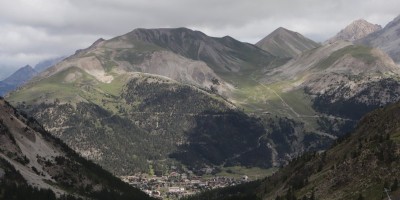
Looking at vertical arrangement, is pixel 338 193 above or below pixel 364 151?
below

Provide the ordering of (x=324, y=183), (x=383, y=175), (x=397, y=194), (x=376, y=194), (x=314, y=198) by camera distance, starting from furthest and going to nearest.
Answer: (x=324, y=183)
(x=314, y=198)
(x=383, y=175)
(x=376, y=194)
(x=397, y=194)

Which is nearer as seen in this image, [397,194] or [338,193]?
[397,194]

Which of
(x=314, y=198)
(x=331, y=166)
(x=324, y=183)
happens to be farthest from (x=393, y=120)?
(x=314, y=198)

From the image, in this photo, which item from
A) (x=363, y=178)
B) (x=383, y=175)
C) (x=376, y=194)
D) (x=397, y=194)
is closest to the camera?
(x=397, y=194)

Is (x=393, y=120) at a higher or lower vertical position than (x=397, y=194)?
higher

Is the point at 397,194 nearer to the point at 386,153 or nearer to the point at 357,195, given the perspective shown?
the point at 357,195

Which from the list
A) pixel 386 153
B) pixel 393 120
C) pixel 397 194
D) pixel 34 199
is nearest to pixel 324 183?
pixel 386 153

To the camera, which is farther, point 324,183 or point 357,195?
point 324,183

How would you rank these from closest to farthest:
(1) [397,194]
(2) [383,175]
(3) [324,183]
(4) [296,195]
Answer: (1) [397,194]
(2) [383,175]
(3) [324,183]
(4) [296,195]

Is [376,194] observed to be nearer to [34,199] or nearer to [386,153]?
[386,153]
